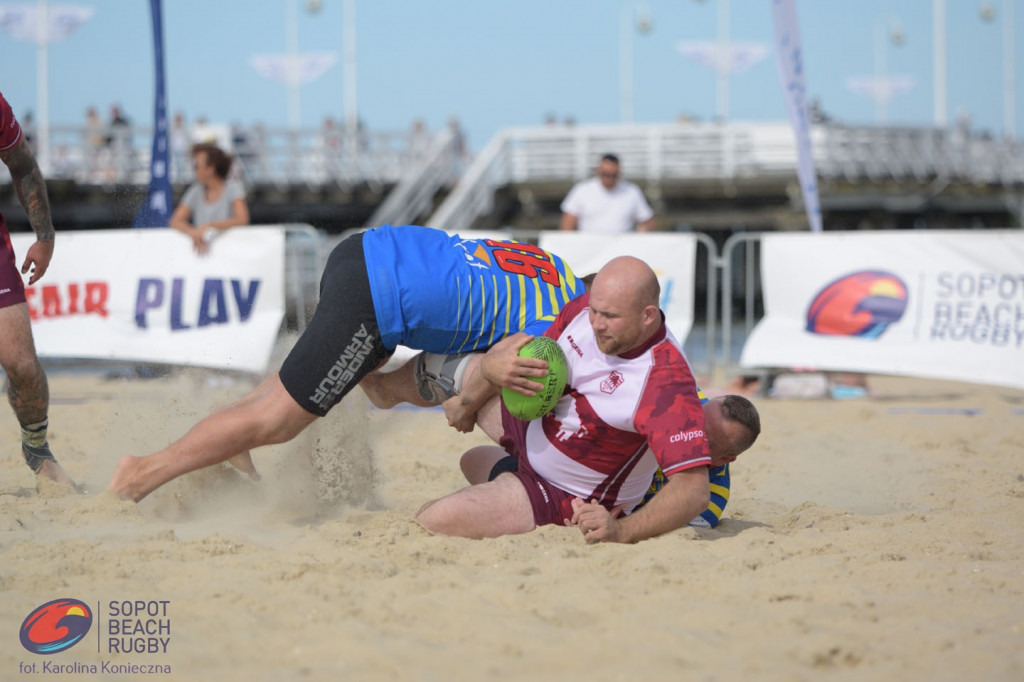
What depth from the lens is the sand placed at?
2.75 m

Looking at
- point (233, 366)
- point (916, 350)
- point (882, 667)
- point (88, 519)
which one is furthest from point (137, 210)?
point (882, 667)

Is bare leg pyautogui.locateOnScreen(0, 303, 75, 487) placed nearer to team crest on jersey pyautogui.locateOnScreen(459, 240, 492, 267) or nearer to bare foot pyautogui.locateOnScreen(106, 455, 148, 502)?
bare foot pyautogui.locateOnScreen(106, 455, 148, 502)

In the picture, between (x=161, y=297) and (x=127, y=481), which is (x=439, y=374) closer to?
(x=127, y=481)

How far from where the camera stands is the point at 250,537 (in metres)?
4.07

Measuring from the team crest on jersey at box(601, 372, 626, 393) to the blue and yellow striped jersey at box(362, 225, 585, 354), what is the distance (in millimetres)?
432

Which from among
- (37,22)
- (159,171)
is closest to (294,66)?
(37,22)

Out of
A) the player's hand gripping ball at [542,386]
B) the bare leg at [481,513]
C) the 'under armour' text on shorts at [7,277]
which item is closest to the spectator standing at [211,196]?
the 'under armour' text on shorts at [7,277]

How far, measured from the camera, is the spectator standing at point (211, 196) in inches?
368

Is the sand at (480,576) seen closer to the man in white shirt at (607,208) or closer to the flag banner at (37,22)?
the man in white shirt at (607,208)

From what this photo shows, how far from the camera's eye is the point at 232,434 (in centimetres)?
400

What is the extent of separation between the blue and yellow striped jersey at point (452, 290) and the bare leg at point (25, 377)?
183 centimetres

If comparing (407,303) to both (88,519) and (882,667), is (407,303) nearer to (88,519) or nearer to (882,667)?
(88,519)

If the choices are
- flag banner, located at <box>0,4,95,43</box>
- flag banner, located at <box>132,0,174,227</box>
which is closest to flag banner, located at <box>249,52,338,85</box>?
flag banner, located at <box>0,4,95,43</box>

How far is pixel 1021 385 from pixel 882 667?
6.56 metres
